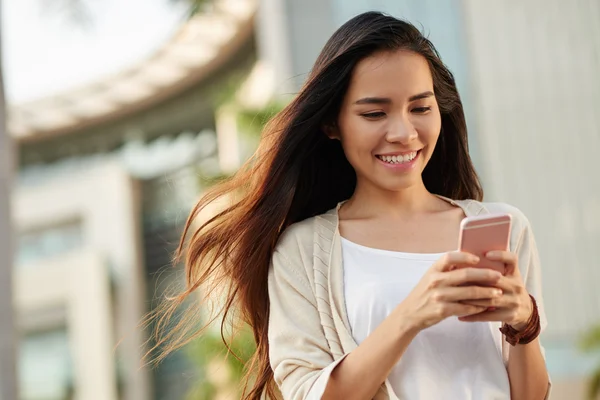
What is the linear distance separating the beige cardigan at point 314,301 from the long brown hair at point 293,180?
0.08 meters

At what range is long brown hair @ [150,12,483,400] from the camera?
2.12 m

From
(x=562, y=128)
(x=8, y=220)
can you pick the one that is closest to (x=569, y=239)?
(x=562, y=128)

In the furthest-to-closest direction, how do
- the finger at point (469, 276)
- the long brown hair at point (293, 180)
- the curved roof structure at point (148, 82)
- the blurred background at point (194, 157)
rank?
the curved roof structure at point (148, 82) → the blurred background at point (194, 157) → the long brown hair at point (293, 180) → the finger at point (469, 276)

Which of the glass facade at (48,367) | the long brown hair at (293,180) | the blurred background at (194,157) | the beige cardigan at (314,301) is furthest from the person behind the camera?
the glass facade at (48,367)

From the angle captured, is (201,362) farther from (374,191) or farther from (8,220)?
(374,191)

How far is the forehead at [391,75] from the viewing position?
200 centimetres

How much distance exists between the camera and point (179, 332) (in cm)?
249

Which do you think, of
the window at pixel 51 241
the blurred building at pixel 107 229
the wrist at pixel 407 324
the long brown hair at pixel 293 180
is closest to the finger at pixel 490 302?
the wrist at pixel 407 324

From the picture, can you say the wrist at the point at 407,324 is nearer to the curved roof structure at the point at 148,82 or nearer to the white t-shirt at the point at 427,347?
the white t-shirt at the point at 427,347

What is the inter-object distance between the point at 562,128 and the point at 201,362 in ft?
20.8

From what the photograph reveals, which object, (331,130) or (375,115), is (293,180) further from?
(375,115)

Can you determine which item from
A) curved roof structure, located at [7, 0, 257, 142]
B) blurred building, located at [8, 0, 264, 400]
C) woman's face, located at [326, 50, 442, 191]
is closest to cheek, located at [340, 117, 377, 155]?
woman's face, located at [326, 50, 442, 191]

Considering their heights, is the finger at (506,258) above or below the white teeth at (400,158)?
below

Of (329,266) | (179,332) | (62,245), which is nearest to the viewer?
(329,266)
